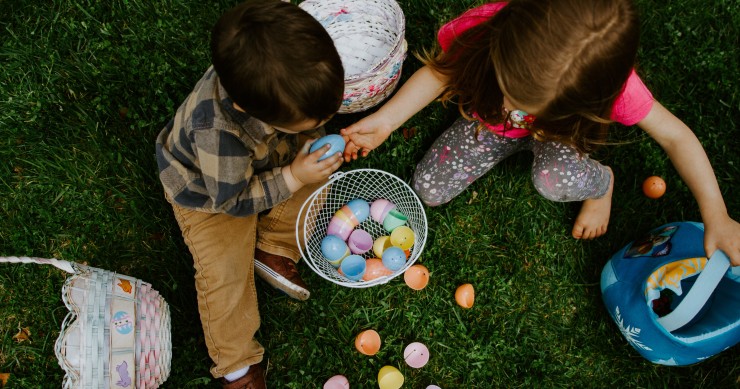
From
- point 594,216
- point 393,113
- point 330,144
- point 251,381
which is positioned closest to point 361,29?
point 393,113

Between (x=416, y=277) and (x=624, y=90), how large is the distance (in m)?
1.01

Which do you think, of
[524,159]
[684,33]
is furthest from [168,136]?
[684,33]

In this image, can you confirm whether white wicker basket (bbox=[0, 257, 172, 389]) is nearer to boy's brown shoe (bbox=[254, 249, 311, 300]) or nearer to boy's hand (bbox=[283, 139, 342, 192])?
boy's brown shoe (bbox=[254, 249, 311, 300])

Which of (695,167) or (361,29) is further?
(361,29)

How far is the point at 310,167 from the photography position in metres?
1.80

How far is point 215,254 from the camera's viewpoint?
6.49 feet

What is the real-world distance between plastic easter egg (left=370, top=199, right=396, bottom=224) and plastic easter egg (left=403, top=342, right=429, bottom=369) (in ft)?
1.67

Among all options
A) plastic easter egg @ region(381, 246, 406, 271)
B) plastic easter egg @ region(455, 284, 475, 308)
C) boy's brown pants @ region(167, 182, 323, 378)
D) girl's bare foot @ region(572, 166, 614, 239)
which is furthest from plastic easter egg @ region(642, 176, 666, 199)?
boy's brown pants @ region(167, 182, 323, 378)

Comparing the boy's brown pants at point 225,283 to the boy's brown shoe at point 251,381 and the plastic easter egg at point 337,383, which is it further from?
the plastic easter egg at point 337,383

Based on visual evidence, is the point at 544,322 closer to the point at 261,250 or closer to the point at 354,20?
the point at 261,250

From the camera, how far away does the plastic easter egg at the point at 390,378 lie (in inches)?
82.3

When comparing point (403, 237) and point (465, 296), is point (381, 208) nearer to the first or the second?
point (403, 237)

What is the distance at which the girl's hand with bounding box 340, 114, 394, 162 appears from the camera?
204 centimetres

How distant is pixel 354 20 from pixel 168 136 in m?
0.90
